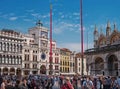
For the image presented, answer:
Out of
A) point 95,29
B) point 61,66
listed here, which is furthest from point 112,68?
point 61,66

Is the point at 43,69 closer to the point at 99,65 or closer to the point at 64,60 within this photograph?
the point at 64,60

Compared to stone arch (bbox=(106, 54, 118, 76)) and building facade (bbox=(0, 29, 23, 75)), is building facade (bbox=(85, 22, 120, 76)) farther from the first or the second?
building facade (bbox=(0, 29, 23, 75))

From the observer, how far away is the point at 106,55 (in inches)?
2072

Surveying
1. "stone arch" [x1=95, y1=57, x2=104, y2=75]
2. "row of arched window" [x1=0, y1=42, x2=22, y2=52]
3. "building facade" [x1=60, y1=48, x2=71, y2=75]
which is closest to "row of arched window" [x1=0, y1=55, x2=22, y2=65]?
"row of arched window" [x1=0, y1=42, x2=22, y2=52]

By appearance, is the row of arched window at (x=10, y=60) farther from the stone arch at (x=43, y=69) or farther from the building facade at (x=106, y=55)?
the building facade at (x=106, y=55)

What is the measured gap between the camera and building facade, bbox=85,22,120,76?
5183cm

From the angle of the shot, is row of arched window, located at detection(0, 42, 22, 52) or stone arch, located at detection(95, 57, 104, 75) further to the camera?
row of arched window, located at detection(0, 42, 22, 52)

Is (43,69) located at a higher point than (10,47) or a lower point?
lower

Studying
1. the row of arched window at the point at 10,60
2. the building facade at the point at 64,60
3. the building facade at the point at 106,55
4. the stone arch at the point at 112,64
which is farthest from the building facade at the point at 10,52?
the stone arch at the point at 112,64

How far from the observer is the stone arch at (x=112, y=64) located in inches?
2062

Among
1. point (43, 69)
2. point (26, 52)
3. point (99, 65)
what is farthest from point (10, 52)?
point (99, 65)

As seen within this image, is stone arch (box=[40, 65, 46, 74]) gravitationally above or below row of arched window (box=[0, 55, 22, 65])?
below

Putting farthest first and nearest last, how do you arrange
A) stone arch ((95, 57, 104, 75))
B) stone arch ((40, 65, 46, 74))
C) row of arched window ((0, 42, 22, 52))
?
stone arch ((40, 65, 46, 74))
row of arched window ((0, 42, 22, 52))
stone arch ((95, 57, 104, 75))

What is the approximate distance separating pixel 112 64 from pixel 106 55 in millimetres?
2311
